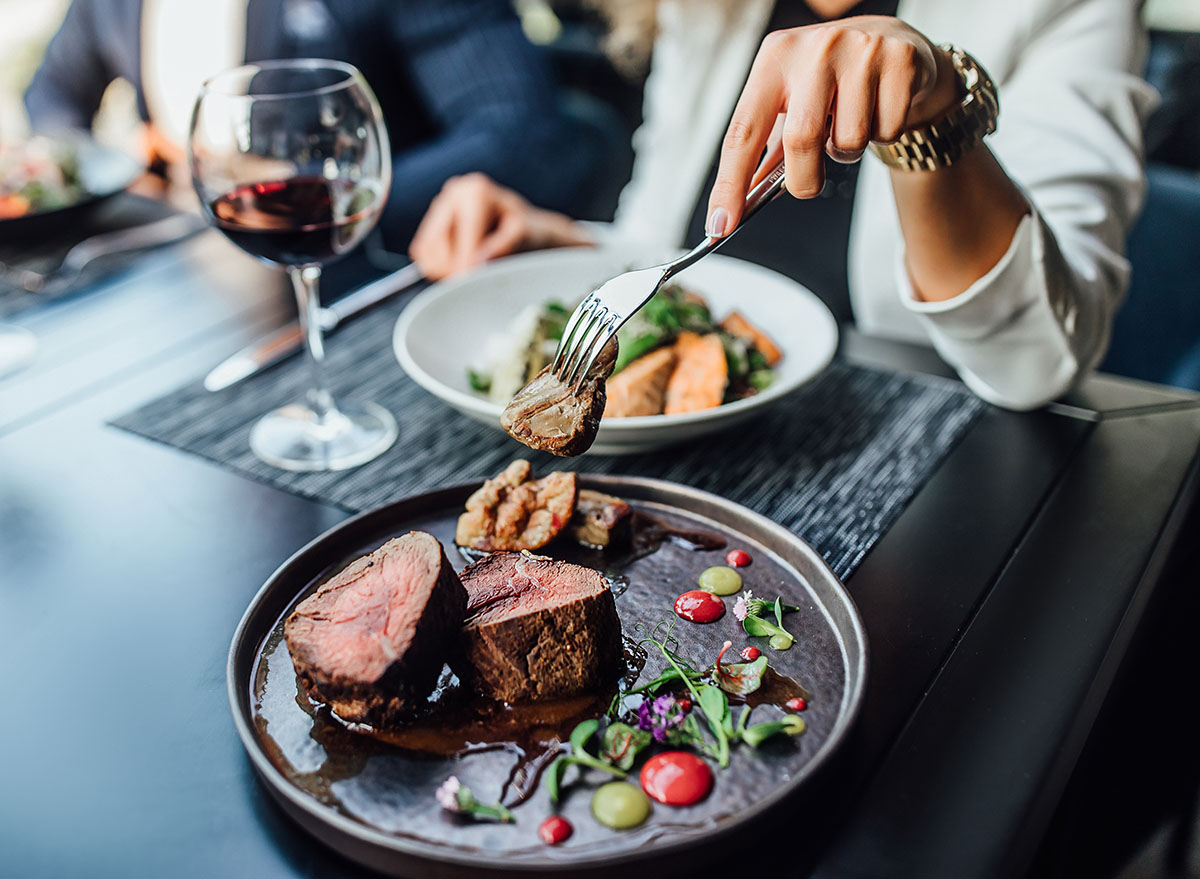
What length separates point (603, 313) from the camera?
97 centimetres

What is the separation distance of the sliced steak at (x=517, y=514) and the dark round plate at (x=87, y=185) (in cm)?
152

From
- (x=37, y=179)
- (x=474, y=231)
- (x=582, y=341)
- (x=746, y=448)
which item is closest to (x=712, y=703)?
(x=582, y=341)

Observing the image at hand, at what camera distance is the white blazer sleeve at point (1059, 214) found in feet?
4.49

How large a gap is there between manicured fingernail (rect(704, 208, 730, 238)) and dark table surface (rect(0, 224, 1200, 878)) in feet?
1.39

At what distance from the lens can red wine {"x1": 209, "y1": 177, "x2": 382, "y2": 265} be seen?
1253 millimetres

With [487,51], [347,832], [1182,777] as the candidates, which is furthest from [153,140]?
[1182,777]

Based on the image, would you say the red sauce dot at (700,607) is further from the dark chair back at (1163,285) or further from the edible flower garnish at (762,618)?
the dark chair back at (1163,285)

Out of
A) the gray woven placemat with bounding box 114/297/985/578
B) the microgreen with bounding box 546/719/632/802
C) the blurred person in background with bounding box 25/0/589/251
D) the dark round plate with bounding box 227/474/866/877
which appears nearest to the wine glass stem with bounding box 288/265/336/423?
the gray woven placemat with bounding box 114/297/985/578

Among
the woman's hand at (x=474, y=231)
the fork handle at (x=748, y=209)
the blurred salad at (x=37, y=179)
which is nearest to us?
the fork handle at (x=748, y=209)

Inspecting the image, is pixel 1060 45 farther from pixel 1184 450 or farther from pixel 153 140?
pixel 153 140

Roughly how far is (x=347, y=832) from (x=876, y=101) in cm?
90

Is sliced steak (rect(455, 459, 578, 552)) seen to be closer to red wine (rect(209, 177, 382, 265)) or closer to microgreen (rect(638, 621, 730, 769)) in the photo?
microgreen (rect(638, 621, 730, 769))

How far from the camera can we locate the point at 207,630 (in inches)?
39.2

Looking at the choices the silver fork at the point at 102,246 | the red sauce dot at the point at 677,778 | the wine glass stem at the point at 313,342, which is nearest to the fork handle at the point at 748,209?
the red sauce dot at the point at 677,778
